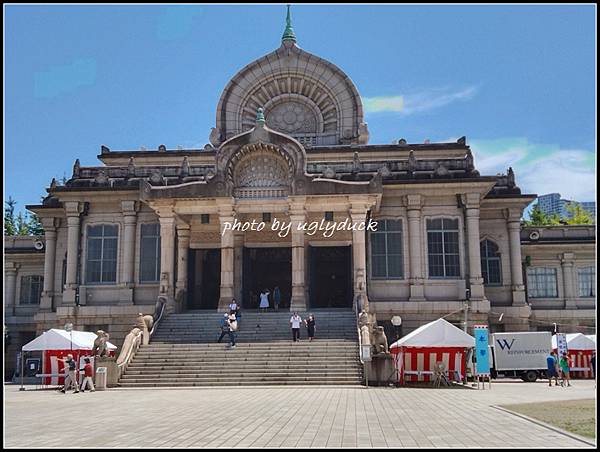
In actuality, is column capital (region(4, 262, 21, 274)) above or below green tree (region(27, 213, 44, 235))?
below

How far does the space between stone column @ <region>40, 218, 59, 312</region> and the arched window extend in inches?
947

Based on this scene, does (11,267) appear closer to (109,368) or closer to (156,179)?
(156,179)

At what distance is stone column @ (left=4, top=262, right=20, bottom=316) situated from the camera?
1662 inches

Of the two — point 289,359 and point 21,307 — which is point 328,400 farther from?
point 21,307

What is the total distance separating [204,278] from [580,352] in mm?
20036

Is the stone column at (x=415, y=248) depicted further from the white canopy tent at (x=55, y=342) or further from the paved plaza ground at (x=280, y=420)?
the white canopy tent at (x=55, y=342)

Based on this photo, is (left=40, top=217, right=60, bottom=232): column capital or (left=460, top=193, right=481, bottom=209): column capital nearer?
(left=460, top=193, right=481, bottom=209): column capital

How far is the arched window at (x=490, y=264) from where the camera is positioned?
3697 cm

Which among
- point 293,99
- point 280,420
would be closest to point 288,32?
point 293,99

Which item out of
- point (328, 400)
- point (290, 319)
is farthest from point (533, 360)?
point (328, 400)

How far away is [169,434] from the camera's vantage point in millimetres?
12430

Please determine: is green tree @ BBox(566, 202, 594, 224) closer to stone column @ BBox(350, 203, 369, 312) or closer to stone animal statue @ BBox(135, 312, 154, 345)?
stone column @ BBox(350, 203, 369, 312)

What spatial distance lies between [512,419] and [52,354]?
2067cm

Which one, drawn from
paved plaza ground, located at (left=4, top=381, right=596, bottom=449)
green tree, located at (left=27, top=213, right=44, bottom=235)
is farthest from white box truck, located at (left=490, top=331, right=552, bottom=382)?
green tree, located at (left=27, top=213, right=44, bottom=235)
